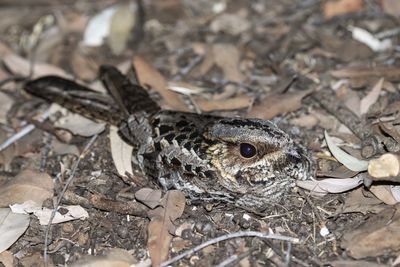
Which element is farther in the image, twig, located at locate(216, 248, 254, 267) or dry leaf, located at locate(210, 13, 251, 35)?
dry leaf, located at locate(210, 13, 251, 35)

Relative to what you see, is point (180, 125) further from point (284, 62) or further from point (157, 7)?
point (157, 7)

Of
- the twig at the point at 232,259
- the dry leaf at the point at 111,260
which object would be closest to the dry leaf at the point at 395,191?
the twig at the point at 232,259

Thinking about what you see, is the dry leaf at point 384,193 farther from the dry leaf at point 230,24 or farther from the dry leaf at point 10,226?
the dry leaf at point 230,24

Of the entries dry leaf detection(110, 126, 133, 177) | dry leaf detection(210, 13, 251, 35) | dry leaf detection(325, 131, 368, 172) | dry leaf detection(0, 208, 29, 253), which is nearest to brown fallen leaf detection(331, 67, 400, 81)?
dry leaf detection(325, 131, 368, 172)

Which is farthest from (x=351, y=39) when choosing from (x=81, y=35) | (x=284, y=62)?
(x=81, y=35)

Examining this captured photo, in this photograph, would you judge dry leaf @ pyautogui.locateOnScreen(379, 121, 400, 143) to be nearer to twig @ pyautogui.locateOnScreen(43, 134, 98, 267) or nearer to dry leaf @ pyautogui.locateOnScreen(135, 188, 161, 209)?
dry leaf @ pyautogui.locateOnScreen(135, 188, 161, 209)

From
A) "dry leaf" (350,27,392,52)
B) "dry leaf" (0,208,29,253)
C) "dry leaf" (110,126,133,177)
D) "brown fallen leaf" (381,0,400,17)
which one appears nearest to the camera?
"dry leaf" (0,208,29,253)

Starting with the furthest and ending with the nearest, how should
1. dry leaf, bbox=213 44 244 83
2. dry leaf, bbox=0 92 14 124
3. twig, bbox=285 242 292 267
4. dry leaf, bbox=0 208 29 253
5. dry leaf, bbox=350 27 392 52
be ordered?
dry leaf, bbox=350 27 392 52 → dry leaf, bbox=213 44 244 83 → dry leaf, bbox=0 92 14 124 → dry leaf, bbox=0 208 29 253 → twig, bbox=285 242 292 267
